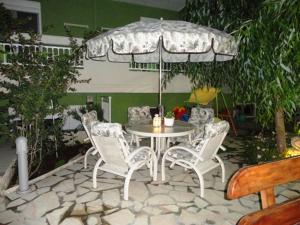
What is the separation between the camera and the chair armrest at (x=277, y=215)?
57.1 inches

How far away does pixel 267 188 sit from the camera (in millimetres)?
1677

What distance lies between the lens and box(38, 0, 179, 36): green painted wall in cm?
808

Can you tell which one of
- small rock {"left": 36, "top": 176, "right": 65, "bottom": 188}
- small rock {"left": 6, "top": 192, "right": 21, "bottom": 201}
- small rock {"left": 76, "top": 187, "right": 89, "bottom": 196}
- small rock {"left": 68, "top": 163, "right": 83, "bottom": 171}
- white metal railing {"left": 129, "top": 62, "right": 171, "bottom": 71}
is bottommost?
small rock {"left": 76, "top": 187, "right": 89, "bottom": 196}

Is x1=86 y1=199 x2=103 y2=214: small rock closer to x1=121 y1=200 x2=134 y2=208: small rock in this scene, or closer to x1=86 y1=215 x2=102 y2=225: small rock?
x1=86 y1=215 x2=102 y2=225: small rock

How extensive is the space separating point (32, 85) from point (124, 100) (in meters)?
4.81

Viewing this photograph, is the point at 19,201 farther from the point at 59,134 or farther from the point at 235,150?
the point at 235,150

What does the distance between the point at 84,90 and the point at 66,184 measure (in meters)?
4.11

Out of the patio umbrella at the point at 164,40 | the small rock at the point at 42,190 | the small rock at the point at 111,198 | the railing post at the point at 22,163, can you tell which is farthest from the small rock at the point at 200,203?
the railing post at the point at 22,163

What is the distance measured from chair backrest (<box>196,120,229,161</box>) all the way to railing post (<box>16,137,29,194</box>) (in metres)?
2.85

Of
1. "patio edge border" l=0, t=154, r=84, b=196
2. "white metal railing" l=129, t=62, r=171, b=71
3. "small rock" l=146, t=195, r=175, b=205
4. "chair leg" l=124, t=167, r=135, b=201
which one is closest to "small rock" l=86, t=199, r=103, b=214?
"chair leg" l=124, t=167, r=135, b=201

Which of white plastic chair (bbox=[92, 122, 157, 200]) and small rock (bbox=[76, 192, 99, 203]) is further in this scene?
small rock (bbox=[76, 192, 99, 203])

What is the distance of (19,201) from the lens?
12.1ft

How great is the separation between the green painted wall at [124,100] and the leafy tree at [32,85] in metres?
3.18

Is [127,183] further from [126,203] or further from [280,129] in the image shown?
Result: [280,129]
